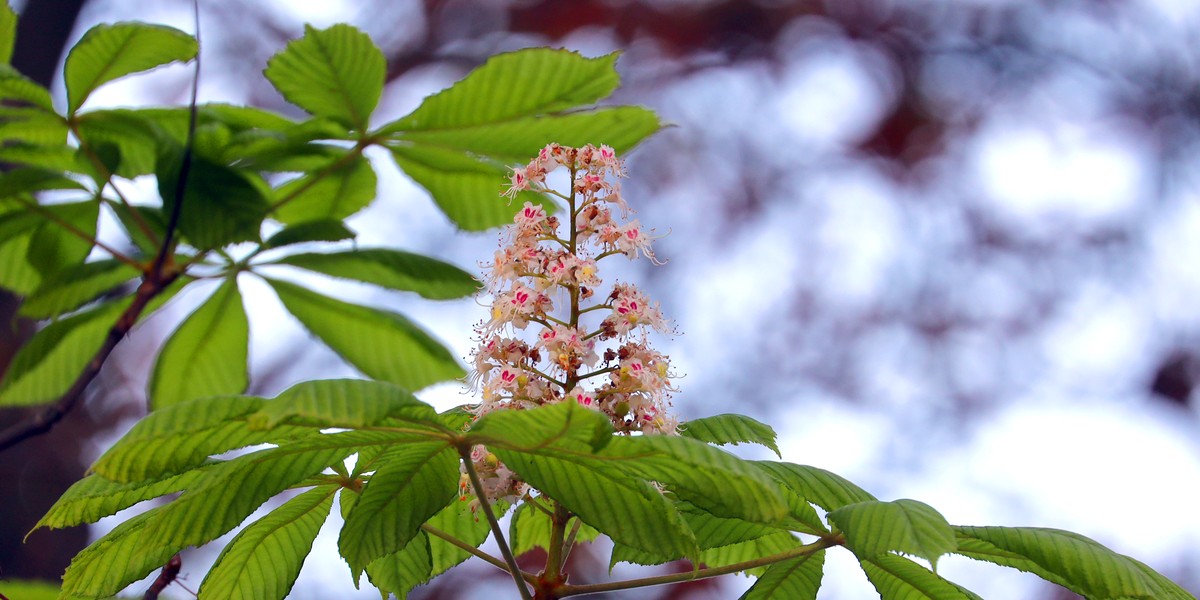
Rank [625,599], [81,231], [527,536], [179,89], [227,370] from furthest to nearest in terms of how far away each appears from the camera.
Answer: [179,89] → [625,599] → [227,370] → [81,231] → [527,536]

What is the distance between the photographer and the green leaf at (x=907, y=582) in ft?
2.77

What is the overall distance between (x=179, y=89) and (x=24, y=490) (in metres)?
1.46

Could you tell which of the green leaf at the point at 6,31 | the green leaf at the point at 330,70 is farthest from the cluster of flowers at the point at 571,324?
the green leaf at the point at 6,31

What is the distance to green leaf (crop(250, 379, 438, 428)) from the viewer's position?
0.59 m

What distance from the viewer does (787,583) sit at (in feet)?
2.78

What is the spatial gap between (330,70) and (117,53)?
0.22 m

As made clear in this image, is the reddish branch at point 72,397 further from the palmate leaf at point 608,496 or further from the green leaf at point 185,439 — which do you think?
the palmate leaf at point 608,496

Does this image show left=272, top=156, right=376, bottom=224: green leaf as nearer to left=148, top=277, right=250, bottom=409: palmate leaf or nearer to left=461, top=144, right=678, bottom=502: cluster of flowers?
left=148, top=277, right=250, bottom=409: palmate leaf

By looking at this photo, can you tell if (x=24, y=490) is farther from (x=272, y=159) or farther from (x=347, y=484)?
(x=347, y=484)

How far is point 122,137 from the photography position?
1.22m

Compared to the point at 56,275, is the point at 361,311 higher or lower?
higher

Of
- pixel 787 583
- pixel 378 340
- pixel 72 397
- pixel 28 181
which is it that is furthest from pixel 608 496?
pixel 28 181

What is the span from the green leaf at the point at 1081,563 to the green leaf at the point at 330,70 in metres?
0.76

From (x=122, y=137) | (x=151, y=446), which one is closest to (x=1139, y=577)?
(x=151, y=446)
